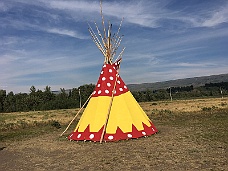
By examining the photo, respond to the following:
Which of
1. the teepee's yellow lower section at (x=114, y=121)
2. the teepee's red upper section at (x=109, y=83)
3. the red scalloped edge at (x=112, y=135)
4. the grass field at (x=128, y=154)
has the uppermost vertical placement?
the teepee's red upper section at (x=109, y=83)

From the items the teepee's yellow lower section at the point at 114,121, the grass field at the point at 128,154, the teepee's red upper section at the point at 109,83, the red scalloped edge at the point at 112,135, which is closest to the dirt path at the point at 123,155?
the grass field at the point at 128,154

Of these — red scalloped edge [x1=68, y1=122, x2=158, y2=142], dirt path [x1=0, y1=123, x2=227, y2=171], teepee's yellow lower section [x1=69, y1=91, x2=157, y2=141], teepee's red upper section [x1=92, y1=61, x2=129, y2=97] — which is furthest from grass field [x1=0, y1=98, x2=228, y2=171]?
teepee's red upper section [x1=92, y1=61, x2=129, y2=97]

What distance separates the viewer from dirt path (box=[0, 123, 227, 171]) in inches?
299

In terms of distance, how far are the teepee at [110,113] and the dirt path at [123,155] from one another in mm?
486

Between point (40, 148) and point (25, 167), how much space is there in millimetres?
2864

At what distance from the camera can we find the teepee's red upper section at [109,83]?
40.8ft

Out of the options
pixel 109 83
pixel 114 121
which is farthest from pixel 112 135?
pixel 109 83

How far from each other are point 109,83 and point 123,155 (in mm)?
4496

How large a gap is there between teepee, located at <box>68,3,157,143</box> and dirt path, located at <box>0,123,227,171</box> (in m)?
0.49

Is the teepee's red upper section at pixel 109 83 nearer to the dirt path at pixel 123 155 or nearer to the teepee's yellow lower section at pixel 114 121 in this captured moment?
the teepee's yellow lower section at pixel 114 121

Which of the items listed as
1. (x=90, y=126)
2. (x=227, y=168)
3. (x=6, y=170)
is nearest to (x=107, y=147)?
(x=90, y=126)

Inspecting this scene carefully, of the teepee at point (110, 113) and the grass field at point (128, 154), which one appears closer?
the grass field at point (128, 154)

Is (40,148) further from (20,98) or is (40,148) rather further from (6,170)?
(20,98)

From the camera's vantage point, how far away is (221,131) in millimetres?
12695
